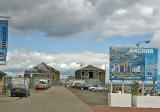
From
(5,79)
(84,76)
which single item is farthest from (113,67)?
(84,76)

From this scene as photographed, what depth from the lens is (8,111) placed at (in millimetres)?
14992

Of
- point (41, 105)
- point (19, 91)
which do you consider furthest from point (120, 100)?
point (19, 91)

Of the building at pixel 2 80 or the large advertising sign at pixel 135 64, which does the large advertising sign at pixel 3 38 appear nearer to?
the large advertising sign at pixel 135 64

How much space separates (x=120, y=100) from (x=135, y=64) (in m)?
3.39

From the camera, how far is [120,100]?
2039 centimetres

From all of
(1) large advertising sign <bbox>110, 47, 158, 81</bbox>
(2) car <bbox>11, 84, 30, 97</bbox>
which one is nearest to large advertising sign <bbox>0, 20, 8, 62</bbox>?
(2) car <bbox>11, 84, 30, 97</bbox>

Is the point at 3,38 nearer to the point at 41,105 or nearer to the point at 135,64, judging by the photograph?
the point at 41,105

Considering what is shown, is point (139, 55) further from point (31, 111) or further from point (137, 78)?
point (31, 111)

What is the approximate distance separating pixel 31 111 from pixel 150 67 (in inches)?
425

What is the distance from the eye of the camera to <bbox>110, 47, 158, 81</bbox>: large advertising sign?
2200 cm

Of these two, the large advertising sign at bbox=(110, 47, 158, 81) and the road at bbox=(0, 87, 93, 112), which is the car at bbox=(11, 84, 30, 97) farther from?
the large advertising sign at bbox=(110, 47, 158, 81)

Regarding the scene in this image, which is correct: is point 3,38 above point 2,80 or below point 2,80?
above

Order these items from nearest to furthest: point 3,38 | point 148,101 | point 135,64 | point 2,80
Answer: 1. point 148,101
2. point 135,64
3. point 3,38
4. point 2,80

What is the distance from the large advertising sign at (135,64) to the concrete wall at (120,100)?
6.99 ft
